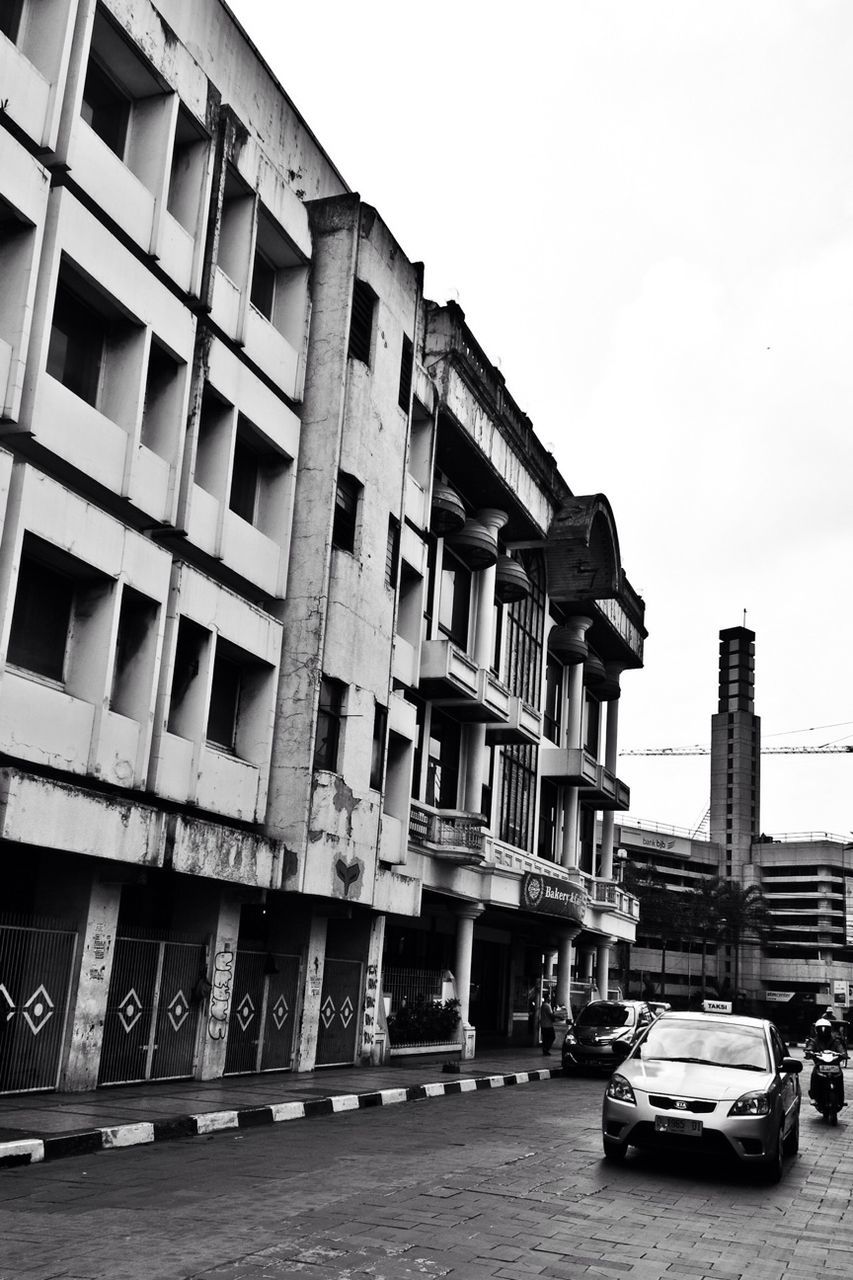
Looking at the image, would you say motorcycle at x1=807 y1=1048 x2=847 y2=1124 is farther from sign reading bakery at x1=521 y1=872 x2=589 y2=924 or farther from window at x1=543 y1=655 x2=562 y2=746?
window at x1=543 y1=655 x2=562 y2=746

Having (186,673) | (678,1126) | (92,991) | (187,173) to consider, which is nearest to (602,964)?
(186,673)

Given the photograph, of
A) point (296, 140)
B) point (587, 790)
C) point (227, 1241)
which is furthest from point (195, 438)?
point (587, 790)

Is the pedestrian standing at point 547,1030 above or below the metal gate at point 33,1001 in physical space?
below

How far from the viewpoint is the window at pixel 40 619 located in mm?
14367

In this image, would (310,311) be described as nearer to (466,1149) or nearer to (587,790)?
(466,1149)

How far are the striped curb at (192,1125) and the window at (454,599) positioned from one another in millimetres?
13494

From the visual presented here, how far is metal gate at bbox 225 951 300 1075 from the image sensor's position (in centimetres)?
1856

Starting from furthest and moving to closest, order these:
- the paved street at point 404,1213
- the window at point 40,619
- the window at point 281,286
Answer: the window at point 281,286
the window at point 40,619
the paved street at point 404,1213

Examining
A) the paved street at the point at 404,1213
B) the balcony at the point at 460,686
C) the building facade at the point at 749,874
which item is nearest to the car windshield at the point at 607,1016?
the balcony at the point at 460,686

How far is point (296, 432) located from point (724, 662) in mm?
125727

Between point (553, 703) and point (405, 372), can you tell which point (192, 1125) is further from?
point (553, 703)

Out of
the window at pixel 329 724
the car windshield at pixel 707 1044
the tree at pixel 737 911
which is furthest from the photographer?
the tree at pixel 737 911

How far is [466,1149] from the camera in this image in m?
12.1

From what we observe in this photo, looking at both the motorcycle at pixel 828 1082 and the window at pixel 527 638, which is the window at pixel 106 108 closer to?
the motorcycle at pixel 828 1082
